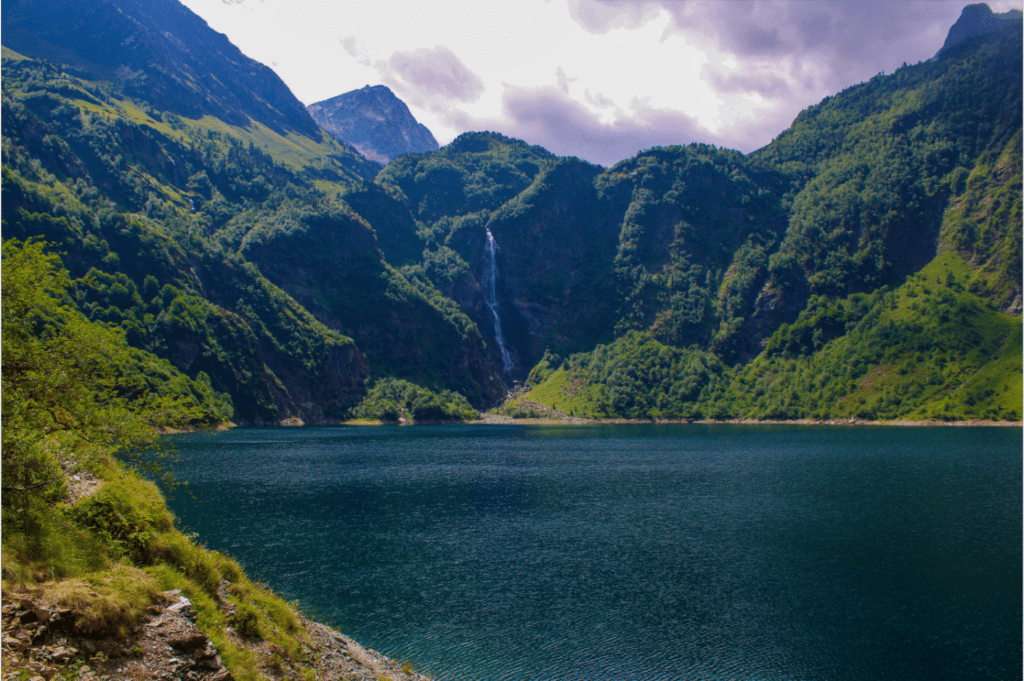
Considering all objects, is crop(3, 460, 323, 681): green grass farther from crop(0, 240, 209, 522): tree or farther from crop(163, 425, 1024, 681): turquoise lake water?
crop(163, 425, 1024, 681): turquoise lake water

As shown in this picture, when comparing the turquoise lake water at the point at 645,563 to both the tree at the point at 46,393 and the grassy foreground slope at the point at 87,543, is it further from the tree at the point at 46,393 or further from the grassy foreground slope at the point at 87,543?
the tree at the point at 46,393

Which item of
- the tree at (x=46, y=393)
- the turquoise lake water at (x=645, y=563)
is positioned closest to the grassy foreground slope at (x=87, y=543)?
the tree at (x=46, y=393)

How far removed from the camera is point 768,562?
2168 inches

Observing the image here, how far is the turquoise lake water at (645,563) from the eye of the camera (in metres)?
36.8

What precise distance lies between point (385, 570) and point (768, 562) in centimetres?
3316

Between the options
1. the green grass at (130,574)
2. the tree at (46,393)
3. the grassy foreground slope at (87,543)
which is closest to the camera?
the grassy foreground slope at (87,543)

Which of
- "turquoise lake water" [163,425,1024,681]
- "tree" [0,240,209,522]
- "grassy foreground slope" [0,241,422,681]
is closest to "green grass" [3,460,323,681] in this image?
"grassy foreground slope" [0,241,422,681]

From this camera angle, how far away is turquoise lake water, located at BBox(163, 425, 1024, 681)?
36844mm

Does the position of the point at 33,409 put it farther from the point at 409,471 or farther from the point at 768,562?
the point at 409,471

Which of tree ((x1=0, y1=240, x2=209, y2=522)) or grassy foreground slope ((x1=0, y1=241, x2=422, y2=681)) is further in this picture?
tree ((x1=0, y1=240, x2=209, y2=522))

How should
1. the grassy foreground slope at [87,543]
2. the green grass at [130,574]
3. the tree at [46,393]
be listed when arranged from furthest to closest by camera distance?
1. the tree at [46,393]
2. the green grass at [130,574]
3. the grassy foreground slope at [87,543]

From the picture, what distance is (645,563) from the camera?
5516 cm

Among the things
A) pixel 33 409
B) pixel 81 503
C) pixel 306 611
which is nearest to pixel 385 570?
pixel 306 611

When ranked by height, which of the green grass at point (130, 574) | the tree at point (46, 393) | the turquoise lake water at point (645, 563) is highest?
the tree at point (46, 393)
